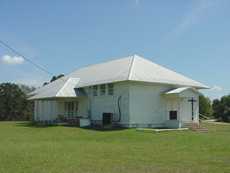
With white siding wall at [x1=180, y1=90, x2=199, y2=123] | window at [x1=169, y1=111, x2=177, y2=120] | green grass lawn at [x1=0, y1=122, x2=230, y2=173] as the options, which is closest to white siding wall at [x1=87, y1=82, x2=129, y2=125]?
window at [x1=169, y1=111, x2=177, y2=120]

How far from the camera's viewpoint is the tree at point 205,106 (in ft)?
165

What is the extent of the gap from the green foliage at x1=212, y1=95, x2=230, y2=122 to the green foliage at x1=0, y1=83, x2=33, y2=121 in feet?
88.9

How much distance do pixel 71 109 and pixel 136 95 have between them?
11.0m

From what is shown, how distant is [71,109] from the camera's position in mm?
37625

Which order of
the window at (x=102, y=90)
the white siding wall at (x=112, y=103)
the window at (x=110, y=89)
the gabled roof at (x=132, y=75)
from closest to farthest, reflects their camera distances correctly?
the white siding wall at (x=112, y=103)
the gabled roof at (x=132, y=75)
the window at (x=110, y=89)
the window at (x=102, y=90)

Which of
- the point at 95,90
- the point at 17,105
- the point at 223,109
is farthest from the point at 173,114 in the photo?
the point at 17,105

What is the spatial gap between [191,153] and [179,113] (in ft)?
55.4

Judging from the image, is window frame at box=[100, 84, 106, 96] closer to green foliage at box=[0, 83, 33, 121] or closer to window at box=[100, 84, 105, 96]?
window at box=[100, 84, 105, 96]

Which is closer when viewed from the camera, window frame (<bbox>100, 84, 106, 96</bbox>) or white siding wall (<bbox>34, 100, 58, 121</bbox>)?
window frame (<bbox>100, 84, 106, 96</bbox>)

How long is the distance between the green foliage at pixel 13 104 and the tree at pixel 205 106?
2508 centimetres

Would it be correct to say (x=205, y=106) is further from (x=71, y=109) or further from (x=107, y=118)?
(x=107, y=118)

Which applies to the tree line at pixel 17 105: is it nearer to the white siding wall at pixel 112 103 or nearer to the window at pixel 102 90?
the white siding wall at pixel 112 103

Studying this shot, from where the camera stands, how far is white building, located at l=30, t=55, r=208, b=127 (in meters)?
28.6

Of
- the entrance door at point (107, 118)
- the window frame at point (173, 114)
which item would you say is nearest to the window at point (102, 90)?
the entrance door at point (107, 118)
